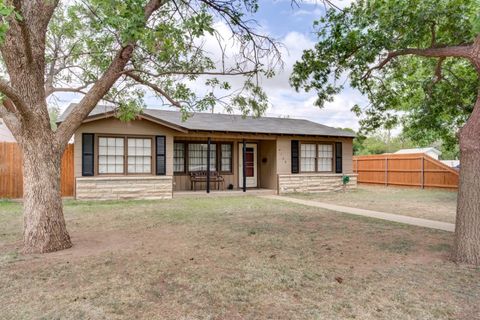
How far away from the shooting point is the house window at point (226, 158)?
15.5m

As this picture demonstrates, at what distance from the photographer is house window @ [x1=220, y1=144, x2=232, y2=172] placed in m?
15.5

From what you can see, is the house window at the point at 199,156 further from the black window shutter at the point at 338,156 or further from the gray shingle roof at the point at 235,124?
the black window shutter at the point at 338,156

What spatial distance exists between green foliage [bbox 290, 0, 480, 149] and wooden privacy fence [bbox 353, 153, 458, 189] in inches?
303

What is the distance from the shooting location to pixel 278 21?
25.5 ft

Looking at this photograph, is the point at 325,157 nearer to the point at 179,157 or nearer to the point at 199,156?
the point at 199,156

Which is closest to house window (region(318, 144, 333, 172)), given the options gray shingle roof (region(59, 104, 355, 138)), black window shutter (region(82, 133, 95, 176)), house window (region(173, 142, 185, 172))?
gray shingle roof (region(59, 104, 355, 138))

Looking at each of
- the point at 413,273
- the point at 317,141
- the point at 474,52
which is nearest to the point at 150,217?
the point at 413,273

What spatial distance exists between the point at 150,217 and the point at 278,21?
18.7 feet

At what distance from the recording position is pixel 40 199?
17.4 feet

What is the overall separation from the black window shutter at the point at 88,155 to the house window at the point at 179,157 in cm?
372

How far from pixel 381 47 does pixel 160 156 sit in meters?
8.77

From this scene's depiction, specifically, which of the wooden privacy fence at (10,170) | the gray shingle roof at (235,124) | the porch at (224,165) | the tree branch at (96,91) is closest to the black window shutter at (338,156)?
the gray shingle roof at (235,124)

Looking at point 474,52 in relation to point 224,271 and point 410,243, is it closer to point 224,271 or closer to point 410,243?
point 410,243

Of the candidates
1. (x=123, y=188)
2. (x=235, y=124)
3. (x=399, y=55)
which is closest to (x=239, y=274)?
(x=399, y=55)
